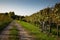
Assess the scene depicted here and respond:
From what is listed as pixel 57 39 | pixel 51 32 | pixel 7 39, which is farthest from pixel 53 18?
pixel 7 39

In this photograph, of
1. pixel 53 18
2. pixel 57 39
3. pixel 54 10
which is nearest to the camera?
pixel 57 39

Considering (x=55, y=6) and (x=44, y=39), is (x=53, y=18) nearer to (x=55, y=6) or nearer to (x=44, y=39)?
(x=55, y=6)

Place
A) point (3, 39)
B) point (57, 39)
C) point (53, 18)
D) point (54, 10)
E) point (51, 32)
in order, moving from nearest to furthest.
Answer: point (3, 39)
point (57, 39)
point (51, 32)
point (53, 18)
point (54, 10)

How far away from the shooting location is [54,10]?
25.7 metres

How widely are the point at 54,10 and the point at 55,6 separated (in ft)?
2.29

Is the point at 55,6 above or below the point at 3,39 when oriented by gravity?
above

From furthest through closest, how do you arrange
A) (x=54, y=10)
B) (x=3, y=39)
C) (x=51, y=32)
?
(x=54, y=10) → (x=51, y=32) → (x=3, y=39)

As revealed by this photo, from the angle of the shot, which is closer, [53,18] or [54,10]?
[53,18]

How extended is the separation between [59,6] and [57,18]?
453 cm

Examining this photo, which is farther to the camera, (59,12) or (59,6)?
(59,6)

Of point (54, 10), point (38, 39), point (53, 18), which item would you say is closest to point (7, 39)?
point (38, 39)

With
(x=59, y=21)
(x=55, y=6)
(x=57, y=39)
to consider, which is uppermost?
(x=55, y=6)

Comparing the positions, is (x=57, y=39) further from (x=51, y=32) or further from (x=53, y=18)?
(x=53, y=18)

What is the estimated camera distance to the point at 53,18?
79.2 feet
